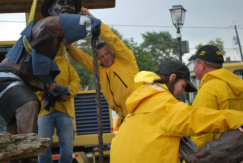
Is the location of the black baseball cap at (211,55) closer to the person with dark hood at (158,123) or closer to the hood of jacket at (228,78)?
the hood of jacket at (228,78)

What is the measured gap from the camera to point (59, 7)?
298 cm

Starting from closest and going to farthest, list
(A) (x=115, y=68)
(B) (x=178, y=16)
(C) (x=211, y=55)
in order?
(C) (x=211, y=55) < (A) (x=115, y=68) < (B) (x=178, y=16)

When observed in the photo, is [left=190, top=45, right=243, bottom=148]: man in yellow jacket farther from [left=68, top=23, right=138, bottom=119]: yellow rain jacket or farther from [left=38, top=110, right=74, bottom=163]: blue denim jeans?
[left=38, top=110, right=74, bottom=163]: blue denim jeans

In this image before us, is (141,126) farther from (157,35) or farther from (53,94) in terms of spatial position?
(157,35)

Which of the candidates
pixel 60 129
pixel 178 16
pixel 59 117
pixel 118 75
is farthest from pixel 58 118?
pixel 178 16

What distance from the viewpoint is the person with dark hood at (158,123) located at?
73.4 inches

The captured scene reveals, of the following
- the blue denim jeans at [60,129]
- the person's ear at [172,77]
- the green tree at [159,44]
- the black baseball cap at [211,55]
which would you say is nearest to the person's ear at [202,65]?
the black baseball cap at [211,55]

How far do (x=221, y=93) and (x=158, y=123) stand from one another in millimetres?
1124

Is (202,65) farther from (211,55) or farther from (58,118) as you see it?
(58,118)

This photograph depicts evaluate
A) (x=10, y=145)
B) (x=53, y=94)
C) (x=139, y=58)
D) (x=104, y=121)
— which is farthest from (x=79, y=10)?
(x=139, y=58)

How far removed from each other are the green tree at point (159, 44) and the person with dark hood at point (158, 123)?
193ft

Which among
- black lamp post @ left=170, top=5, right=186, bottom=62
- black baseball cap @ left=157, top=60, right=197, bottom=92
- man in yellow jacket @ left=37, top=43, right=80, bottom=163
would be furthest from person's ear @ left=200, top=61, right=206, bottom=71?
black lamp post @ left=170, top=5, right=186, bottom=62

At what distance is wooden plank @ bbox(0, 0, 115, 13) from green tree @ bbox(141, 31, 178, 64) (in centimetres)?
5712

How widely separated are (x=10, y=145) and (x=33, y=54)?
1.38m
